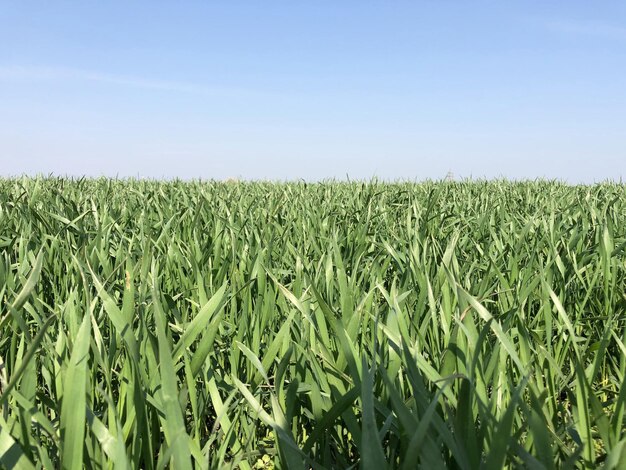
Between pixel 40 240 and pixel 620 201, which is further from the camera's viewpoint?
pixel 620 201

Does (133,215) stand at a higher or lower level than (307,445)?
higher

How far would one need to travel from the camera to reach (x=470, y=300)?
84cm

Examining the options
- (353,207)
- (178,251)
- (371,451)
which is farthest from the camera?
(353,207)

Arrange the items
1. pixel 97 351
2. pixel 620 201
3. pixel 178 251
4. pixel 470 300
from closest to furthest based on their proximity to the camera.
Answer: pixel 470 300, pixel 97 351, pixel 178 251, pixel 620 201

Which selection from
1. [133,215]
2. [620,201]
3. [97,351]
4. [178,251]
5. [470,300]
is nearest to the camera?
[470,300]

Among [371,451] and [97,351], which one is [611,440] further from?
[97,351]

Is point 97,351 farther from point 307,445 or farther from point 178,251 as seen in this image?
point 178,251

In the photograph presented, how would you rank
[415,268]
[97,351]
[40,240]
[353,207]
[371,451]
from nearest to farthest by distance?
[371,451] < [97,351] < [415,268] < [40,240] < [353,207]

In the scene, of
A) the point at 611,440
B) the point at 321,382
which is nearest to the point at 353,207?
the point at 321,382

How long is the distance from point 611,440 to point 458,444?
19 centimetres

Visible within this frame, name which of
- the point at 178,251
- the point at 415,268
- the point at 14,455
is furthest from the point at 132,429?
the point at 178,251

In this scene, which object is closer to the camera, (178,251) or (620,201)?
(178,251)

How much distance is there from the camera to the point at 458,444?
70 centimetres

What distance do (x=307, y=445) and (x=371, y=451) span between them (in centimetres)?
24
